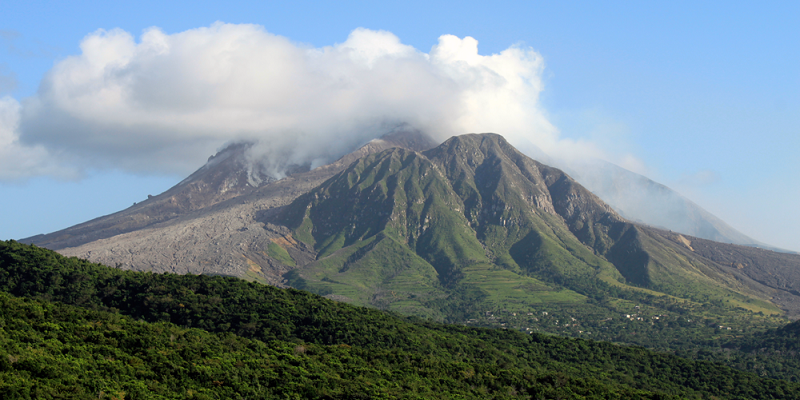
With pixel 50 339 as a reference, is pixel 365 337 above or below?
below

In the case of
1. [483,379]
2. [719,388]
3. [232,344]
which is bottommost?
[719,388]

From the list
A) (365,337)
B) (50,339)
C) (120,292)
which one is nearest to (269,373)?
(50,339)

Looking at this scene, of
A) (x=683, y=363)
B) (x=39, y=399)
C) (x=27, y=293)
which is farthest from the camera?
(x=683, y=363)

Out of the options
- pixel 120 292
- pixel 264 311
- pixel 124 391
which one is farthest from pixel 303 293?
pixel 124 391

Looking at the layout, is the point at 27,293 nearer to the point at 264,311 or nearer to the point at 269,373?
the point at 264,311

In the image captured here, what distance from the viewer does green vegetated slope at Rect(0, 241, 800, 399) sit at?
6519 centimetres

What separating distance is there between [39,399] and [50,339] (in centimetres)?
2141

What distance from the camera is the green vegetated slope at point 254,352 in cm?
6519

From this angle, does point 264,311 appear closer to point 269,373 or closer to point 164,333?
point 164,333

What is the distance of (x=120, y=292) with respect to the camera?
398 feet

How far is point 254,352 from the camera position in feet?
280

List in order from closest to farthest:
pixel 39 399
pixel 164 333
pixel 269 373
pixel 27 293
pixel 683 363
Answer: pixel 39 399, pixel 269 373, pixel 164 333, pixel 27 293, pixel 683 363

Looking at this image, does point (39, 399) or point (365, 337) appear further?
point (365, 337)

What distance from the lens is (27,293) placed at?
378 feet
